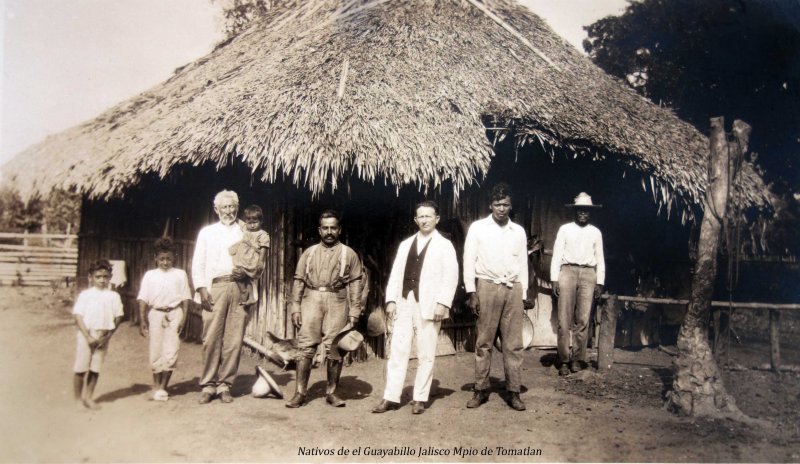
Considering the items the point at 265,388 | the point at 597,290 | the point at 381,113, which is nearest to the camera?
the point at 265,388

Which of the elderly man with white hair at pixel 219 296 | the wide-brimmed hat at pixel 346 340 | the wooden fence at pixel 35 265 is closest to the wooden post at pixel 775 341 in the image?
the wide-brimmed hat at pixel 346 340

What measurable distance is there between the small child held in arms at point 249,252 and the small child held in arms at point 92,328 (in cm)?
91

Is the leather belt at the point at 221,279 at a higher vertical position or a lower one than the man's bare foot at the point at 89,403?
higher

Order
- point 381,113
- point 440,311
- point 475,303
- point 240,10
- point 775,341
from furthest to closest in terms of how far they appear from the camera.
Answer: point 240,10 < point 775,341 < point 381,113 < point 475,303 < point 440,311

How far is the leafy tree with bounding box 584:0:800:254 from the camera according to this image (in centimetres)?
870

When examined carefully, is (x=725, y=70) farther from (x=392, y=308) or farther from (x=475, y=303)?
(x=392, y=308)

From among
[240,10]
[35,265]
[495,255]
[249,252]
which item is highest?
[240,10]

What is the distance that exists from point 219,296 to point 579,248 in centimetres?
351

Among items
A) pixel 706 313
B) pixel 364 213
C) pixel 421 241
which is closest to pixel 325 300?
pixel 421 241

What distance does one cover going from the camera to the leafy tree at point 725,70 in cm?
870

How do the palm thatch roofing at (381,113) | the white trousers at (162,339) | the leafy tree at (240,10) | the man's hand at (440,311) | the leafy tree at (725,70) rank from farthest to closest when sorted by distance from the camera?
the leafy tree at (240,10)
the leafy tree at (725,70)
the palm thatch roofing at (381,113)
the white trousers at (162,339)
the man's hand at (440,311)

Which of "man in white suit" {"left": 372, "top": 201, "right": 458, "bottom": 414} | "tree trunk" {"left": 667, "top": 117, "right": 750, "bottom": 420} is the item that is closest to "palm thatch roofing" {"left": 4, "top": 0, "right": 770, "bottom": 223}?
"man in white suit" {"left": 372, "top": 201, "right": 458, "bottom": 414}

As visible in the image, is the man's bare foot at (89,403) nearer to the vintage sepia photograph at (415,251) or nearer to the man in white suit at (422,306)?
the vintage sepia photograph at (415,251)

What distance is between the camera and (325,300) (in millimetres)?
4375
